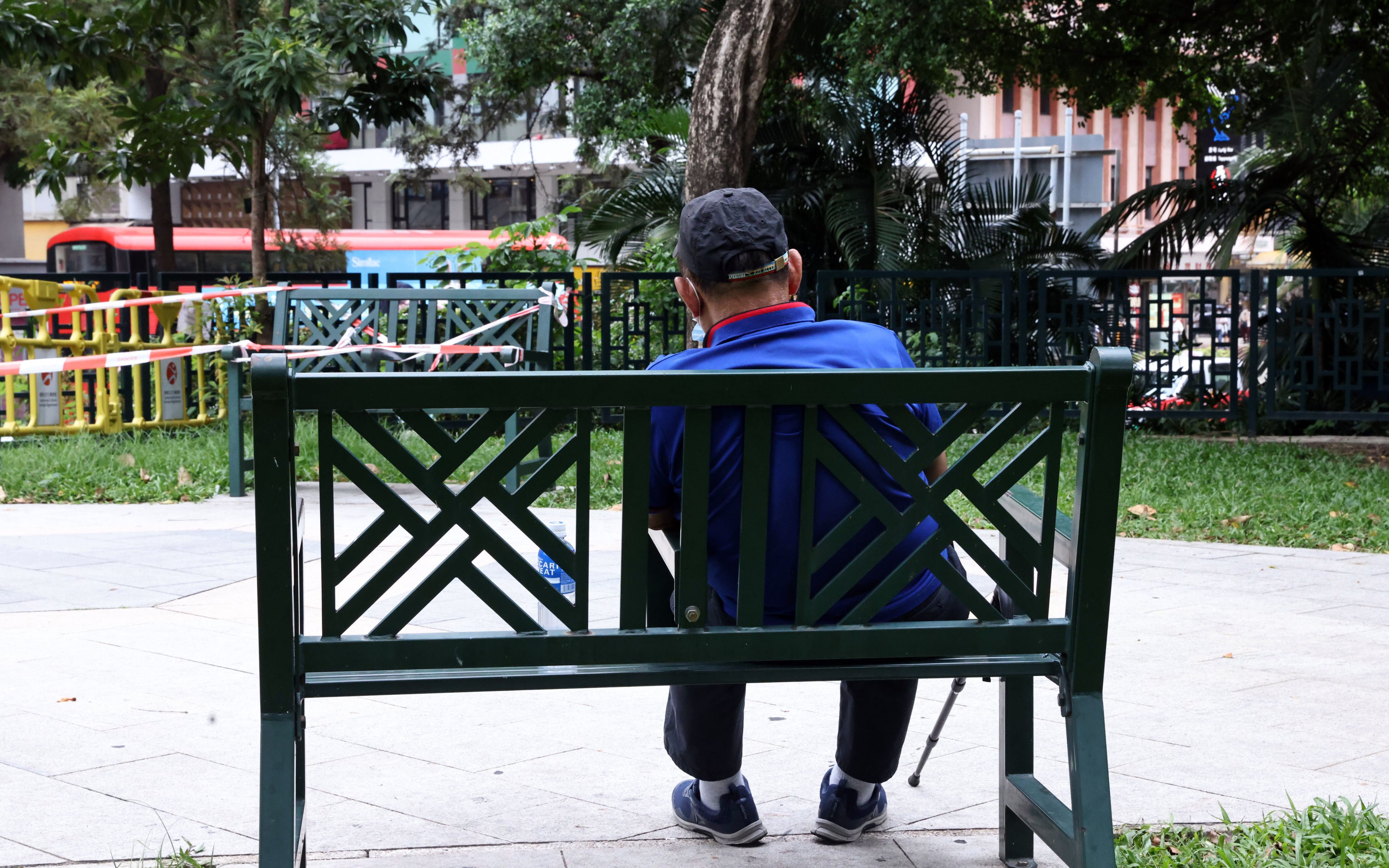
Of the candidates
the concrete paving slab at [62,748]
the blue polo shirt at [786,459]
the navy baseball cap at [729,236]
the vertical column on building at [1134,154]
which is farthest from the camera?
the vertical column on building at [1134,154]

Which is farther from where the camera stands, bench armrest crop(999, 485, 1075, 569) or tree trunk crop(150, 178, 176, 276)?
tree trunk crop(150, 178, 176, 276)

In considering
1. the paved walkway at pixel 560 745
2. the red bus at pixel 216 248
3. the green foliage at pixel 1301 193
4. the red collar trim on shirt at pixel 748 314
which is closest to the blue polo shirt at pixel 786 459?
the red collar trim on shirt at pixel 748 314

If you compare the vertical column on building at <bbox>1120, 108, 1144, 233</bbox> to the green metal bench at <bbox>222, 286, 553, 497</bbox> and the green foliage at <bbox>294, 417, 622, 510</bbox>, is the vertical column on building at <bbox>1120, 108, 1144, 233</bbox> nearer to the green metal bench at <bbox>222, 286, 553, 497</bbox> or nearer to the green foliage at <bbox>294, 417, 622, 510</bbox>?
the green foliage at <bbox>294, 417, 622, 510</bbox>

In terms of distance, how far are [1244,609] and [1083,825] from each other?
3215 mm

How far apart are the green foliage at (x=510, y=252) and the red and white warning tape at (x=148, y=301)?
1992 millimetres

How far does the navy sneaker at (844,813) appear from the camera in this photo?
2797 mm

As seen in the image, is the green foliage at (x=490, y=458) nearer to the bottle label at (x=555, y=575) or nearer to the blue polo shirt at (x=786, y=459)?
the bottle label at (x=555, y=575)

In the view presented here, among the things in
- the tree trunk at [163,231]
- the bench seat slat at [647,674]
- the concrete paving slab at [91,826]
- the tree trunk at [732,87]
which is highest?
the tree trunk at [732,87]

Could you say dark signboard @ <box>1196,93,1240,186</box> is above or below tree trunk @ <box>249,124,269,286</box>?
above

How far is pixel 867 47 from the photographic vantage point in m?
12.6

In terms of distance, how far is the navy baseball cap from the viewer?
2.47 m

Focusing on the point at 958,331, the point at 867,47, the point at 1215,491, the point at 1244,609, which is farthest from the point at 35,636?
the point at 867,47

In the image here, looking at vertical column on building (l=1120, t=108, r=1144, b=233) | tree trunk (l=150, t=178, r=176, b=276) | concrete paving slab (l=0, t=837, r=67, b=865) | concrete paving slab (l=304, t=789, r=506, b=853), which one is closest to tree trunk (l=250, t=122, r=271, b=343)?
tree trunk (l=150, t=178, r=176, b=276)

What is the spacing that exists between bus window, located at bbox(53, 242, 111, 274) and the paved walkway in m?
27.7
